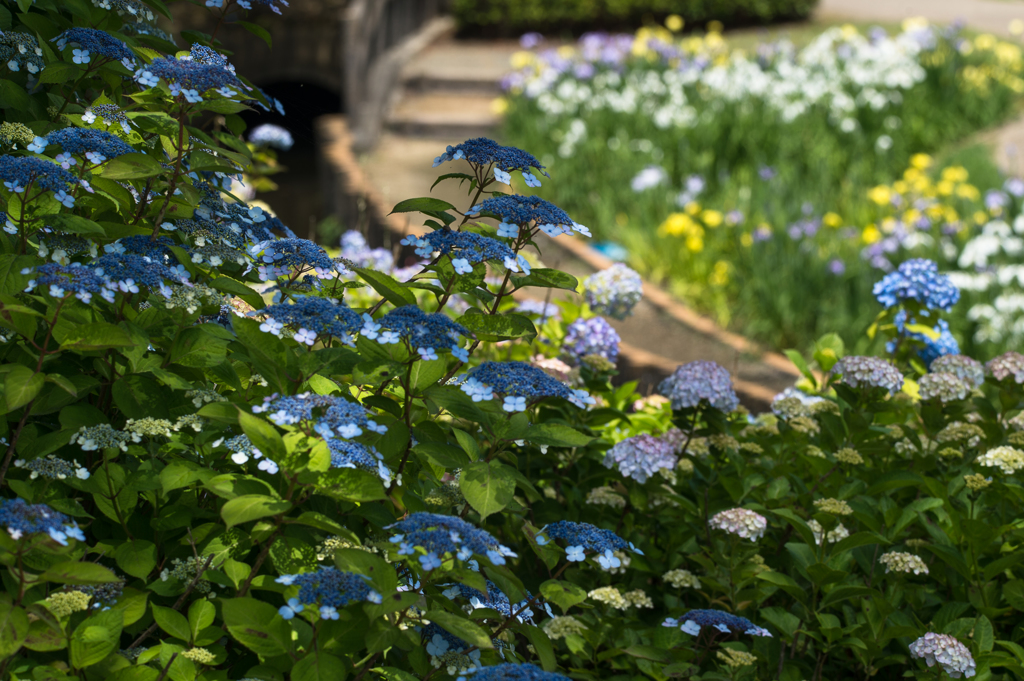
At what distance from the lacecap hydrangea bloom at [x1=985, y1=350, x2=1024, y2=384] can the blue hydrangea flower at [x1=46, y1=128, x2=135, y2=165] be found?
2110 mm

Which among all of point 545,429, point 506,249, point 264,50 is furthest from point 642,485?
point 264,50

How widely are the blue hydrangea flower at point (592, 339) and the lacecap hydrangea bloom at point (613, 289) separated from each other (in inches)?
3.7

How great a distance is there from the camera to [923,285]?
2617 mm

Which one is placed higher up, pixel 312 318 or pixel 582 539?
pixel 312 318

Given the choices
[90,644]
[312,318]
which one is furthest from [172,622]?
[312,318]

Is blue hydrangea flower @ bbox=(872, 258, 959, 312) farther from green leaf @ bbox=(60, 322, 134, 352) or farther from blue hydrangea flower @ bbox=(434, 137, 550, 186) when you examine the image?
green leaf @ bbox=(60, 322, 134, 352)

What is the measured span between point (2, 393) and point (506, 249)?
80 cm

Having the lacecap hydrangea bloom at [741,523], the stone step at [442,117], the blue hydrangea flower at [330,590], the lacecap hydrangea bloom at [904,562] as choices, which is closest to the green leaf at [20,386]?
the blue hydrangea flower at [330,590]

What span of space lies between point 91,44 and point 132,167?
1.02 ft

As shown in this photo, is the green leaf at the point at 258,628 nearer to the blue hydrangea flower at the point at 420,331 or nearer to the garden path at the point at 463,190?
the blue hydrangea flower at the point at 420,331

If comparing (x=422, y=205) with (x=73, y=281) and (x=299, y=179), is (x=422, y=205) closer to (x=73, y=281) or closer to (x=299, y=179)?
(x=73, y=281)

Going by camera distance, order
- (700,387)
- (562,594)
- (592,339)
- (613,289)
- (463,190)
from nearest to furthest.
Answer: (562,594) < (700,387) < (592,339) < (613,289) < (463,190)

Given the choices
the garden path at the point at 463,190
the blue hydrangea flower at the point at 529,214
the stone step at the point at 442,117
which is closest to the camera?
the blue hydrangea flower at the point at 529,214

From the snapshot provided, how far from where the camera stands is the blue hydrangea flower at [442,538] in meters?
1.18
